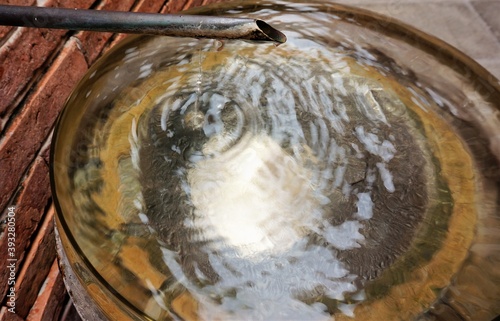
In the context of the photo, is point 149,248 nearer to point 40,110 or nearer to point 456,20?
point 40,110

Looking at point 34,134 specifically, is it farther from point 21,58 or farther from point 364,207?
point 364,207

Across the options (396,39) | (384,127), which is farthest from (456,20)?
(384,127)

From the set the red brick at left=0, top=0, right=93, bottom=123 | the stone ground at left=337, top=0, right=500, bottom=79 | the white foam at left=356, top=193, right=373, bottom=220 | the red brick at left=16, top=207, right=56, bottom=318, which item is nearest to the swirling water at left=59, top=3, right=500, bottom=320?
the white foam at left=356, top=193, right=373, bottom=220

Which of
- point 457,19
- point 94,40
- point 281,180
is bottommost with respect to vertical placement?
point 94,40

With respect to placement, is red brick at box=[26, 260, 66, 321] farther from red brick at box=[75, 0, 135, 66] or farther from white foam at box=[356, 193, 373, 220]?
white foam at box=[356, 193, 373, 220]

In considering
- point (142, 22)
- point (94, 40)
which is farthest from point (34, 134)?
point (142, 22)
